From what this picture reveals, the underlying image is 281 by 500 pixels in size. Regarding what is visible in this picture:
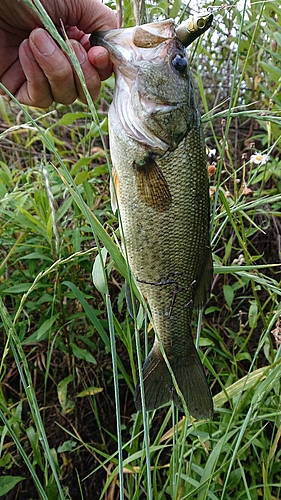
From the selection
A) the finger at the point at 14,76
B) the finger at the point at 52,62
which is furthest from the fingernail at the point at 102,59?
the finger at the point at 14,76

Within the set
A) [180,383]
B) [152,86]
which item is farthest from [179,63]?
[180,383]

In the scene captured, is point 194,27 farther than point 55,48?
No

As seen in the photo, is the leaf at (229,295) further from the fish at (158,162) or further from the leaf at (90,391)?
the fish at (158,162)

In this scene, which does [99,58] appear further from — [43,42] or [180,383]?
[180,383]

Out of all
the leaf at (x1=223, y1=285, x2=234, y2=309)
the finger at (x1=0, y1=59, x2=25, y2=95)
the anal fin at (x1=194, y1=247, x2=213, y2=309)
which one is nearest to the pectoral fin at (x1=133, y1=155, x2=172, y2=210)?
the anal fin at (x1=194, y1=247, x2=213, y2=309)

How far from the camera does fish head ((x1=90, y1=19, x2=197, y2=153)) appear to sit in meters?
1.07

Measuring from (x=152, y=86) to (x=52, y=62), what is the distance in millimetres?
315

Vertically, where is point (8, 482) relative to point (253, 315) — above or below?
below

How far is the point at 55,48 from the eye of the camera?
1227 mm

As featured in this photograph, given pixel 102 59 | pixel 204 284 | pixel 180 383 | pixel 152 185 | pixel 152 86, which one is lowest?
pixel 180 383

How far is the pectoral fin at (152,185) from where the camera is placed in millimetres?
1035

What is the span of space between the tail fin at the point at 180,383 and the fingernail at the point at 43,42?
0.79m

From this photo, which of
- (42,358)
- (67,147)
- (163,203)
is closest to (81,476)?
(42,358)

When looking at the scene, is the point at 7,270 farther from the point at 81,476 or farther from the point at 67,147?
the point at 67,147
